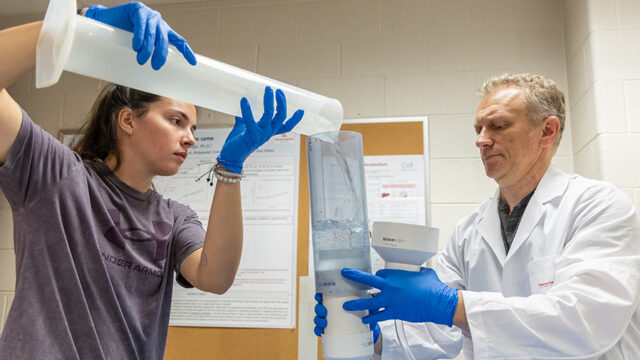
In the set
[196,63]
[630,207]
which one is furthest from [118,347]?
[630,207]

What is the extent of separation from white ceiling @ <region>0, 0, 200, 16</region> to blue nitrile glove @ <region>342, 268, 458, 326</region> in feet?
6.80

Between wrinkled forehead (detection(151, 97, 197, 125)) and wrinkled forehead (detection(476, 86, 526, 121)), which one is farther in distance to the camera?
wrinkled forehead (detection(476, 86, 526, 121))

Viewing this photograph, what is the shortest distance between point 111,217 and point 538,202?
118 cm

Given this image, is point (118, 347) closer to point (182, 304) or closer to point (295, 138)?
point (182, 304)

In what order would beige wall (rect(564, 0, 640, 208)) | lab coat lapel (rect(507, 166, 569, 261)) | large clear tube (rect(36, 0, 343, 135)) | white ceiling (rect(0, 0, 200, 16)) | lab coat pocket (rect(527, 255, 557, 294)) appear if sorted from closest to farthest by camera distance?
large clear tube (rect(36, 0, 343, 135)) → lab coat pocket (rect(527, 255, 557, 294)) → lab coat lapel (rect(507, 166, 569, 261)) → beige wall (rect(564, 0, 640, 208)) → white ceiling (rect(0, 0, 200, 16))

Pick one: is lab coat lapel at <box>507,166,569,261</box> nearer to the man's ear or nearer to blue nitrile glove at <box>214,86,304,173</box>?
the man's ear

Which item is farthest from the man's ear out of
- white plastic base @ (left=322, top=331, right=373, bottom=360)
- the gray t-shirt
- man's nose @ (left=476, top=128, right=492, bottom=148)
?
the gray t-shirt

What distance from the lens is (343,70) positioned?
2.39 m

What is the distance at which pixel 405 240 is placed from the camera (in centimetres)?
103

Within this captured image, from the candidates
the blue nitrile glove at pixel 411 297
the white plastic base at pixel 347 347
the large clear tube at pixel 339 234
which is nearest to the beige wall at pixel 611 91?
the blue nitrile glove at pixel 411 297

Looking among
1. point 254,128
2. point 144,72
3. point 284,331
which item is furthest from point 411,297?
point 284,331

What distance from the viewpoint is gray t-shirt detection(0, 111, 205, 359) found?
1003 millimetres

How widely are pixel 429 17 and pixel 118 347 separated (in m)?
1.98

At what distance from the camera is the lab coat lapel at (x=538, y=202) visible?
140 centimetres
